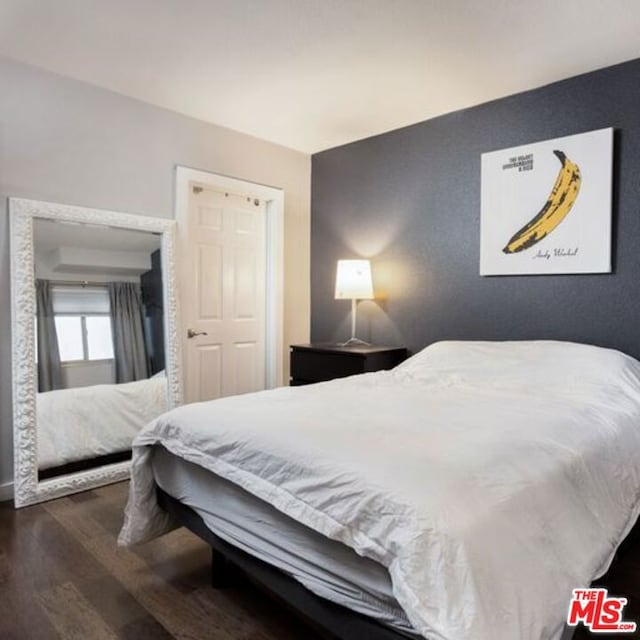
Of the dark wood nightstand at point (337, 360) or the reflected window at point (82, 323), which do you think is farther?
the dark wood nightstand at point (337, 360)

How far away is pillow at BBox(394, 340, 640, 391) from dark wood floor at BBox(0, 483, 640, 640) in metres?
0.81

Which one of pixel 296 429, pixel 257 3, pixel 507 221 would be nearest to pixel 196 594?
pixel 296 429

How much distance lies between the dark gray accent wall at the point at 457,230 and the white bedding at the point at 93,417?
164 centimetres

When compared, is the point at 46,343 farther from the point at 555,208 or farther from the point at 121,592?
the point at 555,208

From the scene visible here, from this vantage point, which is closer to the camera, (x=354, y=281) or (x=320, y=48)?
(x=320, y=48)

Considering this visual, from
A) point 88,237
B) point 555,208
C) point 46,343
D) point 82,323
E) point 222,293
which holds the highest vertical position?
point 555,208

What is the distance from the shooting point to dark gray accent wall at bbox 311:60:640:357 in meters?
2.71

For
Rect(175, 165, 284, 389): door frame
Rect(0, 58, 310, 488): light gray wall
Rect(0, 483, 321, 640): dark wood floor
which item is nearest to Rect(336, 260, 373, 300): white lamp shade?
Rect(175, 165, 284, 389): door frame

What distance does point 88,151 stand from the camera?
118 inches

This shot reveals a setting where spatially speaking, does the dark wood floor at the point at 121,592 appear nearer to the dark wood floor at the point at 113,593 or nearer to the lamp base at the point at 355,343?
the dark wood floor at the point at 113,593

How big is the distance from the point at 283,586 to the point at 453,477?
2.13ft

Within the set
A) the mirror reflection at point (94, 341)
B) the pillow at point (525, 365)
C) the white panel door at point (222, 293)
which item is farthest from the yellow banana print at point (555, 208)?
the mirror reflection at point (94, 341)

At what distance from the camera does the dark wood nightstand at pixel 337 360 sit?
132 inches

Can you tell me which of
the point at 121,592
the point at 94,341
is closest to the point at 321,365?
the point at 94,341
